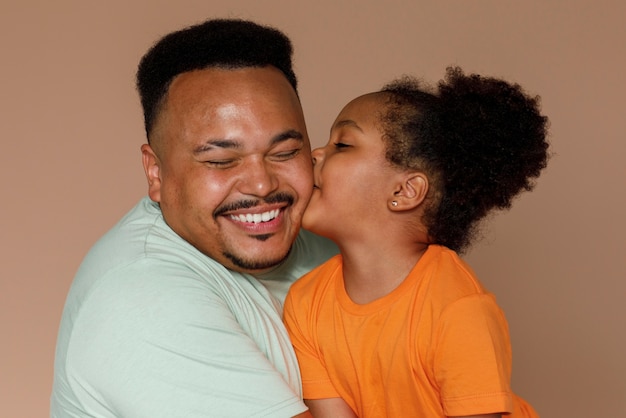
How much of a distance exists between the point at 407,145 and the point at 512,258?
5.65 ft

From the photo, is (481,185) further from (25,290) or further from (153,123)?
(25,290)

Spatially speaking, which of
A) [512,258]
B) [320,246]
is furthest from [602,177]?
[320,246]

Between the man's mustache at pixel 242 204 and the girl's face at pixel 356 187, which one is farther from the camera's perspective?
the girl's face at pixel 356 187

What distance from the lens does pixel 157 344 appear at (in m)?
1.83

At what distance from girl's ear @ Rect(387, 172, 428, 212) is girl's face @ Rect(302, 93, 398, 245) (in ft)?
0.07

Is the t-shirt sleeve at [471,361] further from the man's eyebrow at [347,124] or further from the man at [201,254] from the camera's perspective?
the man's eyebrow at [347,124]

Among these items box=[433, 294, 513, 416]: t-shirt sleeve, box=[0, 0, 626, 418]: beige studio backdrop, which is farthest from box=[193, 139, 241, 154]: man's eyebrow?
box=[0, 0, 626, 418]: beige studio backdrop

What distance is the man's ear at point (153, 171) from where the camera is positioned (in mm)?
2253

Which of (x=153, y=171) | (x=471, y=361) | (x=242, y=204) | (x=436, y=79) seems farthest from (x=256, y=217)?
(x=436, y=79)

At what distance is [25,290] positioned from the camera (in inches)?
155

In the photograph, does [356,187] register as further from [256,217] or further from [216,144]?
[216,144]

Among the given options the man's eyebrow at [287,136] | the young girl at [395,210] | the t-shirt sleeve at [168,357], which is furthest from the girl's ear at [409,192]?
the t-shirt sleeve at [168,357]

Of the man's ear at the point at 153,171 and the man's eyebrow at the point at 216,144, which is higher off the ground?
the man's eyebrow at the point at 216,144

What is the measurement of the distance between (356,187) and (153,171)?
1.70 ft
